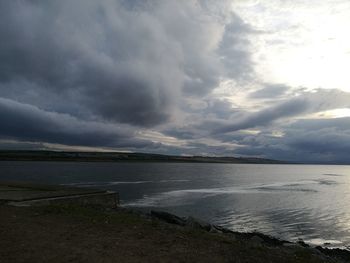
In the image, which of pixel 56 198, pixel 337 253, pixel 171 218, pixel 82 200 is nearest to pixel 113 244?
pixel 56 198

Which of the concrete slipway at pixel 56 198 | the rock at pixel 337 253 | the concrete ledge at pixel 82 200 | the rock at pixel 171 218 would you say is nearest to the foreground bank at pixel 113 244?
the concrete ledge at pixel 82 200

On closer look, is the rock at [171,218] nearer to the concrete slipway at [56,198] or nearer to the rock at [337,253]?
the concrete slipway at [56,198]

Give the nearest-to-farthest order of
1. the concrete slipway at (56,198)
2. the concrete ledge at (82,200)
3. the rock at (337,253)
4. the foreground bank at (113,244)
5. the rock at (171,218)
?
the foreground bank at (113,244) < the concrete ledge at (82,200) < the concrete slipway at (56,198) < the rock at (337,253) < the rock at (171,218)

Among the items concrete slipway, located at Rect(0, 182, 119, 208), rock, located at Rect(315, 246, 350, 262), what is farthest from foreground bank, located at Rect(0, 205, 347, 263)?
rock, located at Rect(315, 246, 350, 262)

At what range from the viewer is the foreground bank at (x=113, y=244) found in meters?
9.88

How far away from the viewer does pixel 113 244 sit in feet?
36.5

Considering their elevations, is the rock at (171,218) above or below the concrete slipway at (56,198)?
below

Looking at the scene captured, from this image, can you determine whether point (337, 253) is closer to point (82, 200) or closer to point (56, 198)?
point (82, 200)

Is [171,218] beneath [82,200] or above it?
beneath

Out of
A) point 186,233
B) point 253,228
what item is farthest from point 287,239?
point 186,233

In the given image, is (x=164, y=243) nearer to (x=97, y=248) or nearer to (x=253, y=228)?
(x=97, y=248)

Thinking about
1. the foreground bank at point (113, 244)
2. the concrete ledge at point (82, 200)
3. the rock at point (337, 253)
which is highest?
the concrete ledge at point (82, 200)

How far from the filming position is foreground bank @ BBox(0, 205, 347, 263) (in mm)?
9875

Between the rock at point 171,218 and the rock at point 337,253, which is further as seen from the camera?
the rock at point 171,218
